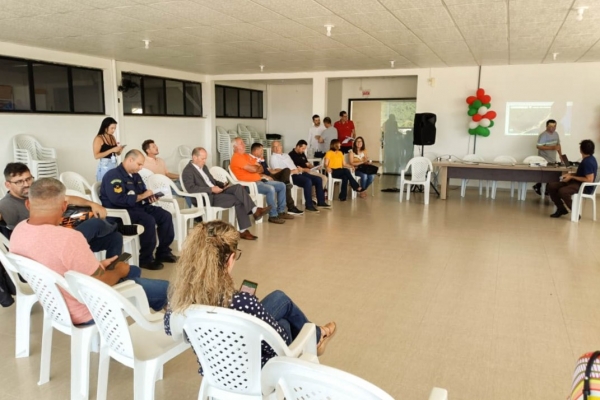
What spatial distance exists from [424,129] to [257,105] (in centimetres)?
637

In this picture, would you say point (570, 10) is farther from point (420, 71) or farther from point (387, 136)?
point (387, 136)

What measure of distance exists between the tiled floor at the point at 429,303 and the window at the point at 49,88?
4.56 meters

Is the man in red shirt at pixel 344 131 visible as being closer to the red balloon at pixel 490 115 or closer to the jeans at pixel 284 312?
the red balloon at pixel 490 115

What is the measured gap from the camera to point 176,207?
4.92 meters

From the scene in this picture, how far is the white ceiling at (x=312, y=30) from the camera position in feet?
16.2

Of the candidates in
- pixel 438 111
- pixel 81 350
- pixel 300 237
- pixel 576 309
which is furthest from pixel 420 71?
pixel 81 350

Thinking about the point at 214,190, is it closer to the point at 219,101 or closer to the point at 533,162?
the point at 533,162

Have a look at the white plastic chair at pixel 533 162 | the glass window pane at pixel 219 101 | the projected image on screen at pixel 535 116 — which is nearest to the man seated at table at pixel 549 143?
the white plastic chair at pixel 533 162

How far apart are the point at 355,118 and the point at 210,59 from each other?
5552mm

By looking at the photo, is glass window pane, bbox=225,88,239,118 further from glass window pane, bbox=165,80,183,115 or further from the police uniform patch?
the police uniform patch

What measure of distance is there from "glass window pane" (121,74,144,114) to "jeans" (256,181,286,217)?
15.0ft

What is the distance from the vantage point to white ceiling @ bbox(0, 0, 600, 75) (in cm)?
493

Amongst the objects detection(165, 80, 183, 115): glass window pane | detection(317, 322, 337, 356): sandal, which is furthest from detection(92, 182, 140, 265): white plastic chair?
detection(165, 80, 183, 115): glass window pane

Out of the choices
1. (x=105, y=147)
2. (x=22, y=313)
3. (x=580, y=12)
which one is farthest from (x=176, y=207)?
(x=580, y=12)
